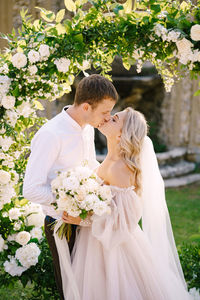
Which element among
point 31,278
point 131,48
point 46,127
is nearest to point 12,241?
point 31,278

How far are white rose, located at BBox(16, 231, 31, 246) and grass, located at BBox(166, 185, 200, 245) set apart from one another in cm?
277

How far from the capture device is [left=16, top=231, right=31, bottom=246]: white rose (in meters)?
3.80

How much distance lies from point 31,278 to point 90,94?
2060mm

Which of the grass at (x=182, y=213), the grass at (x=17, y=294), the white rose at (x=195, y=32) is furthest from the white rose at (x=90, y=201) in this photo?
the grass at (x=182, y=213)

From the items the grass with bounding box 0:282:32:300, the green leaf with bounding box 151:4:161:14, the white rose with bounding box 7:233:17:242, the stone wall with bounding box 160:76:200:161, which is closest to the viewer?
the green leaf with bounding box 151:4:161:14

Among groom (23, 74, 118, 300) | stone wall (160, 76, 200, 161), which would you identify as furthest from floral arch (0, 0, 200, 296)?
stone wall (160, 76, 200, 161)

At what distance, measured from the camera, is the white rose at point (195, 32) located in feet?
9.59

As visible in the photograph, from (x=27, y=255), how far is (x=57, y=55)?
6.63 feet

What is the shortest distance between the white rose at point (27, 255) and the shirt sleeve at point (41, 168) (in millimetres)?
911

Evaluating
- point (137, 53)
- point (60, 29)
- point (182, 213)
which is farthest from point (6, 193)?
point (182, 213)

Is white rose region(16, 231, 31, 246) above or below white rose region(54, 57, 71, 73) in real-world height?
below

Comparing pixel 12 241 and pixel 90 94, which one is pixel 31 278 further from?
pixel 90 94

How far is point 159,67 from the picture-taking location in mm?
3537

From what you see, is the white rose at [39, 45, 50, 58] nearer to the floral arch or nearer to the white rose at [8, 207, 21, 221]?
the floral arch
